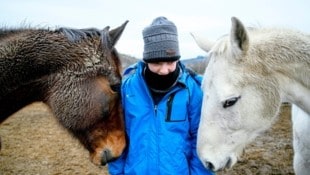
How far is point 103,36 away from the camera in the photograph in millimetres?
3139

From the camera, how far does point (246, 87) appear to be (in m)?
2.89

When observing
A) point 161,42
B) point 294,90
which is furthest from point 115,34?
point 294,90

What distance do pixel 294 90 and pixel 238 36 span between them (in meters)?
0.79

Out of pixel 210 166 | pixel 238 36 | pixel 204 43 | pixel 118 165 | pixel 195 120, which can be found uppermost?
pixel 238 36

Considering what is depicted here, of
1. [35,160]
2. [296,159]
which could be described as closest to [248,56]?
[296,159]

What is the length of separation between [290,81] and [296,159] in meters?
1.15

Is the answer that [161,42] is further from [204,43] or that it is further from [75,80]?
[75,80]

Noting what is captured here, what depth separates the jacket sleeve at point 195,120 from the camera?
3084 mm

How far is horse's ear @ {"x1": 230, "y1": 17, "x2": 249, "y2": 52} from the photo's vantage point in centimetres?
264

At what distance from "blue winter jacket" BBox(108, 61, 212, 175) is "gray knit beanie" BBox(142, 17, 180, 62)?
243 millimetres

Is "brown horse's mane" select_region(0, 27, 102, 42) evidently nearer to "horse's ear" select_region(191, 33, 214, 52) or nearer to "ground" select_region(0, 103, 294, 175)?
"horse's ear" select_region(191, 33, 214, 52)

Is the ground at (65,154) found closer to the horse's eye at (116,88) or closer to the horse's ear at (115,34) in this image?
the horse's eye at (116,88)

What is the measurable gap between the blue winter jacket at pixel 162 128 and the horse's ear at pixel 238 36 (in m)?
0.56

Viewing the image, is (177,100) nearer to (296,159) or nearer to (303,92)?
(303,92)
